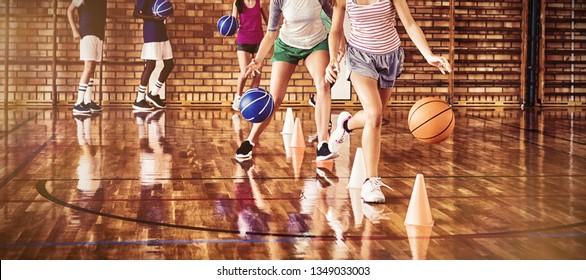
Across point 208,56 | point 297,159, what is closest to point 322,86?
point 297,159

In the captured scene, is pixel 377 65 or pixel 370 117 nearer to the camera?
pixel 370 117

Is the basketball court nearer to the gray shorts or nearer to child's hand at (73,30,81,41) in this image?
the gray shorts

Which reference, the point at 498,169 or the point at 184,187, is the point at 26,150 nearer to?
the point at 184,187

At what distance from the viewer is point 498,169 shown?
687 cm

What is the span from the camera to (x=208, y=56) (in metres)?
14.1

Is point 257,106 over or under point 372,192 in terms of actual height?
over

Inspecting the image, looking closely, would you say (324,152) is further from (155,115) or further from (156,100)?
(156,100)

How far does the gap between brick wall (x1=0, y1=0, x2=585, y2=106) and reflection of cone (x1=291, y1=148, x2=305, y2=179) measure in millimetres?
6204

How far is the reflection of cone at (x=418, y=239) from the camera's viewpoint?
3.96 meters

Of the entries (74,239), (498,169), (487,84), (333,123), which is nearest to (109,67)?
(333,123)

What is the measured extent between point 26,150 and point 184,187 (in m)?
2.54

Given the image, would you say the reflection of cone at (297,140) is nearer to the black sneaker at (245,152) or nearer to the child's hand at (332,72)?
the black sneaker at (245,152)

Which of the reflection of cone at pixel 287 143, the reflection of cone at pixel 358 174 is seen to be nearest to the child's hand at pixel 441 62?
the reflection of cone at pixel 358 174

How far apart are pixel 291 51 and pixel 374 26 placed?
1.65 metres
